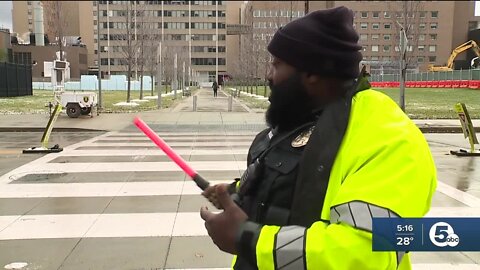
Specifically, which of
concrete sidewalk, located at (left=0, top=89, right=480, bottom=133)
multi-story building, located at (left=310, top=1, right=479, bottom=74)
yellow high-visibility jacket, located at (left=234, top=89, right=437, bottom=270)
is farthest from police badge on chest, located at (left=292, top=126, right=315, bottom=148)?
multi-story building, located at (left=310, top=1, right=479, bottom=74)

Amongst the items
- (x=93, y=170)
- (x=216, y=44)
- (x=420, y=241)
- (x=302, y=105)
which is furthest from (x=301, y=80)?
(x=216, y=44)

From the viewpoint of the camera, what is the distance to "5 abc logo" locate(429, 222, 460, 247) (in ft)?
4.24

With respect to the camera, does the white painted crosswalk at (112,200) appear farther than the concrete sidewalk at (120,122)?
No

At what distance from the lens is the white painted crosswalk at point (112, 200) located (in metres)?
5.04

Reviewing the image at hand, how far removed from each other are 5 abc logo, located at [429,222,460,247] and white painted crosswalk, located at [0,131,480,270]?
3.06m

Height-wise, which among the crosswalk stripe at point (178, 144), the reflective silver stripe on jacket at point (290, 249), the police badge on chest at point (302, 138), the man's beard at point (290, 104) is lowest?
the crosswalk stripe at point (178, 144)

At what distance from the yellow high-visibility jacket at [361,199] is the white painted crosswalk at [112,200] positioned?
3075 millimetres

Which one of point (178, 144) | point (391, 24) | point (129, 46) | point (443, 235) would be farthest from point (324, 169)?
point (391, 24)

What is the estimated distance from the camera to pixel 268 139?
1640mm

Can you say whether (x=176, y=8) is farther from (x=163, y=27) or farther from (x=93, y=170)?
(x=93, y=170)

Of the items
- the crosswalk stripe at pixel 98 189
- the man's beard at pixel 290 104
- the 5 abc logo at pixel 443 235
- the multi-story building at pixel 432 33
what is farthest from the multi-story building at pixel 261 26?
the 5 abc logo at pixel 443 235

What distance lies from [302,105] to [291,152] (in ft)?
0.49

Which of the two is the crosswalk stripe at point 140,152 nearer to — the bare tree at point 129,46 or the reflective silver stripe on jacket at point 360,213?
the reflective silver stripe on jacket at point 360,213

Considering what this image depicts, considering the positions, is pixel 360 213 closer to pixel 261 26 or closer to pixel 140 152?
pixel 140 152
